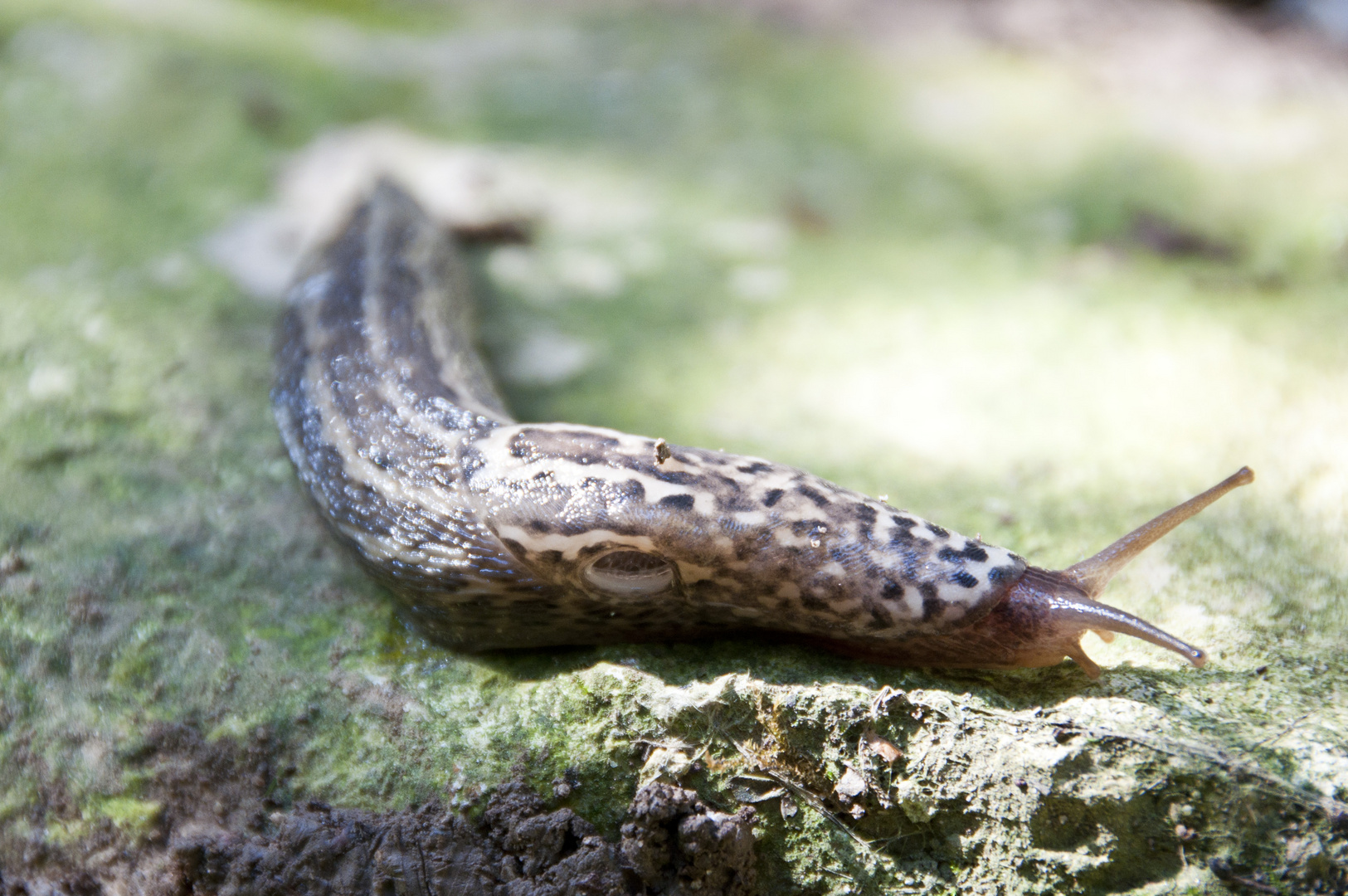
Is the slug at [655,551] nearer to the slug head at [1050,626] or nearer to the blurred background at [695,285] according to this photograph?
the slug head at [1050,626]

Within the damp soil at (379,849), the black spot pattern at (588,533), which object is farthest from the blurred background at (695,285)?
the black spot pattern at (588,533)

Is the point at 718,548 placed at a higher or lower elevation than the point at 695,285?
higher

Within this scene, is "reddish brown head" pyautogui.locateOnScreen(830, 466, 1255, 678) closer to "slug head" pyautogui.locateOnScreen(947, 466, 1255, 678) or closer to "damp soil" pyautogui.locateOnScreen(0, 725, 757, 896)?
"slug head" pyautogui.locateOnScreen(947, 466, 1255, 678)

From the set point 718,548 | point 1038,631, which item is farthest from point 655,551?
point 1038,631

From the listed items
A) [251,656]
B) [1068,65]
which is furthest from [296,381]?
[1068,65]

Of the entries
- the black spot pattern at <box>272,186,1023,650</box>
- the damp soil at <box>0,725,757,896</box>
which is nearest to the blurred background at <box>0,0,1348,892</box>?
the damp soil at <box>0,725,757,896</box>

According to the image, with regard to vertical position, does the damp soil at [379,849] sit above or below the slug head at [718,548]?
below

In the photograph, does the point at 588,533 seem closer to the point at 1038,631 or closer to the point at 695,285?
the point at 1038,631

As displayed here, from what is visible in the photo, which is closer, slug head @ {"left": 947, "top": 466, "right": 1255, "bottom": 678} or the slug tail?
slug head @ {"left": 947, "top": 466, "right": 1255, "bottom": 678}
